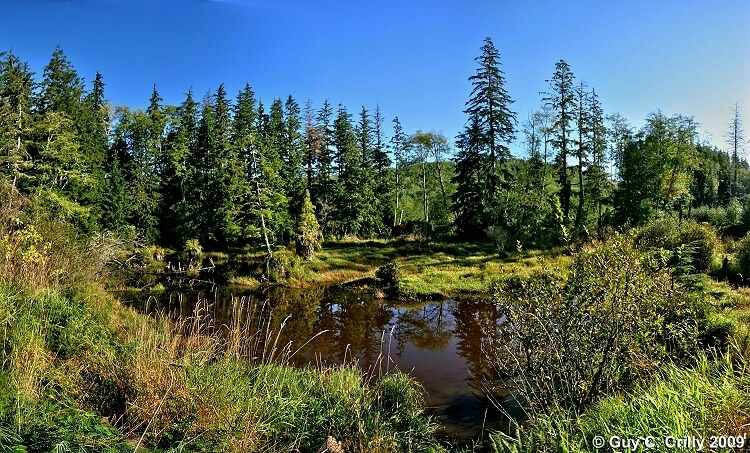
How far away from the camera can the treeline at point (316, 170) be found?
2670 cm

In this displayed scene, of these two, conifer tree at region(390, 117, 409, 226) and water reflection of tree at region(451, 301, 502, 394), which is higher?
conifer tree at region(390, 117, 409, 226)

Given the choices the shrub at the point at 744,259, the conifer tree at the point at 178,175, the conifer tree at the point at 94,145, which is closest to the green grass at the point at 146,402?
the shrub at the point at 744,259

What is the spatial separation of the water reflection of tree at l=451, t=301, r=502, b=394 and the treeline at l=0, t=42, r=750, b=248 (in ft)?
31.5

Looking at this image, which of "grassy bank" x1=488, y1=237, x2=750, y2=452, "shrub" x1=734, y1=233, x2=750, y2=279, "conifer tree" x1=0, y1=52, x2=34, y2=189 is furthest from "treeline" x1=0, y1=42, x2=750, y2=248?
"grassy bank" x1=488, y1=237, x2=750, y2=452

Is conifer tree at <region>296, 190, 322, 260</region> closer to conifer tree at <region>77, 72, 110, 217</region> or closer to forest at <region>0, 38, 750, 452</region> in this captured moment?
forest at <region>0, 38, 750, 452</region>

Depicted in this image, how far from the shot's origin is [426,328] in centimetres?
1448

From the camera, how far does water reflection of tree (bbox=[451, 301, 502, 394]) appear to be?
399 inches

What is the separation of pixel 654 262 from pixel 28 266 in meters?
9.95

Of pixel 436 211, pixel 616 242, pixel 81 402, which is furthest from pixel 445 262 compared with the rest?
pixel 81 402

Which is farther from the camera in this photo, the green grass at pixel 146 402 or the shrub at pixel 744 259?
the shrub at pixel 744 259

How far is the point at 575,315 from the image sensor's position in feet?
16.8

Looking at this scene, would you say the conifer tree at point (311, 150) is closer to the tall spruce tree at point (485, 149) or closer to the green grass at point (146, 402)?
the tall spruce tree at point (485, 149)

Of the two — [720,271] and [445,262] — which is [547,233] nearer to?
[445,262]

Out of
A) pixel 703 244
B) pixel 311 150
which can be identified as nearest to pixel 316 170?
pixel 311 150
